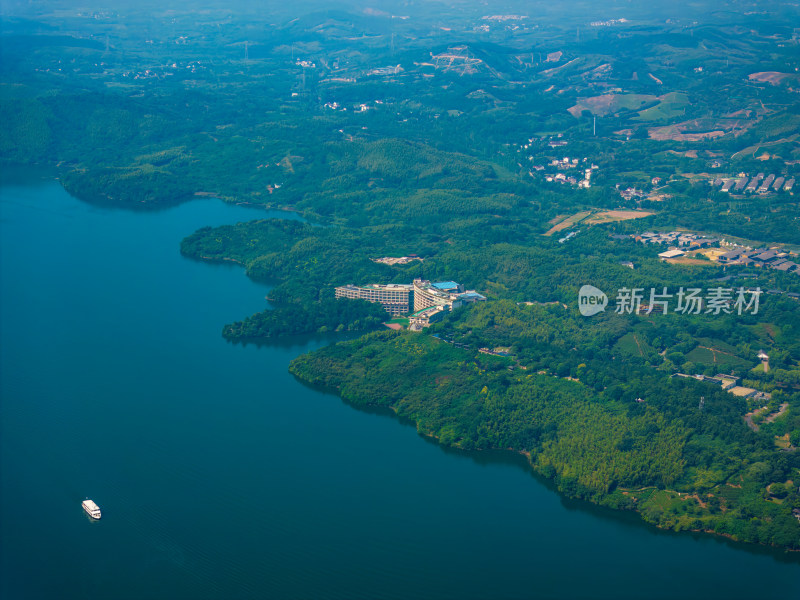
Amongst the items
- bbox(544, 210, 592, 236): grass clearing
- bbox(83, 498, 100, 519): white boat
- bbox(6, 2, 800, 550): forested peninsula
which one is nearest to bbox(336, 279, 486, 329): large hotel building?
bbox(6, 2, 800, 550): forested peninsula

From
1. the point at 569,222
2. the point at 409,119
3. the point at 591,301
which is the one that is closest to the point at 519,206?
the point at 569,222

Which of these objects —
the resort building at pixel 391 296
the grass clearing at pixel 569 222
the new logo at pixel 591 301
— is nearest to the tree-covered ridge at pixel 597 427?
the resort building at pixel 391 296

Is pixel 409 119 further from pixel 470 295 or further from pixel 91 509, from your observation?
pixel 91 509

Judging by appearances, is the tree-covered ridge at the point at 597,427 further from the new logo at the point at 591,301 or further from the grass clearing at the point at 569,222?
the grass clearing at the point at 569,222

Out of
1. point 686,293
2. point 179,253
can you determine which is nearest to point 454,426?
point 686,293

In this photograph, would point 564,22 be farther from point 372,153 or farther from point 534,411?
point 534,411
